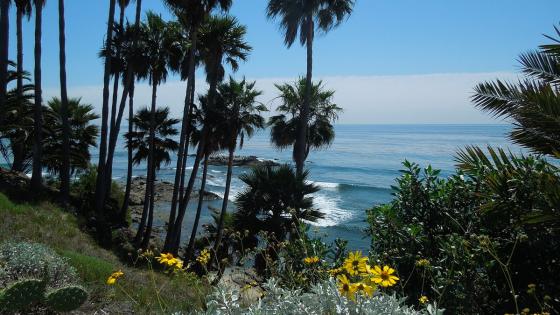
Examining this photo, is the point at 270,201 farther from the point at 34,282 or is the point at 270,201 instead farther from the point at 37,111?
the point at 34,282

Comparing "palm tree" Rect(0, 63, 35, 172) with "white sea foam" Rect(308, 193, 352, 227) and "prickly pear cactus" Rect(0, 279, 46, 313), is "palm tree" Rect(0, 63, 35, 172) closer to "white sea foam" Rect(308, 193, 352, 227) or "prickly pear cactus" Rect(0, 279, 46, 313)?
"prickly pear cactus" Rect(0, 279, 46, 313)

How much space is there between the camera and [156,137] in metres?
22.2

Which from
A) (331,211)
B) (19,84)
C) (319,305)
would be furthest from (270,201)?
(331,211)

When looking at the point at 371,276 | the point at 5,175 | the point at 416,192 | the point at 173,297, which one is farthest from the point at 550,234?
the point at 5,175

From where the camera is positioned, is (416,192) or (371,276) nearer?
(371,276)

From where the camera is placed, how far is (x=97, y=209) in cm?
1873

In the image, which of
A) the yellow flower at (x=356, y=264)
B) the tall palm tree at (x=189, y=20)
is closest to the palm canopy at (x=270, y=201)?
the tall palm tree at (x=189, y=20)

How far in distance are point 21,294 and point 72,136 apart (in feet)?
60.8

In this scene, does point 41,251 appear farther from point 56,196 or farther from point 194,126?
point 194,126

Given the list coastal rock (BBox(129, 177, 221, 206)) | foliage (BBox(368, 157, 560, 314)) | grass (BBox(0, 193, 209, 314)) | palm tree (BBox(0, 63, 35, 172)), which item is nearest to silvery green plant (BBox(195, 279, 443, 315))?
Result: grass (BBox(0, 193, 209, 314))

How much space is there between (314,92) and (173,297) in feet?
52.8

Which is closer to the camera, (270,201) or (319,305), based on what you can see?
(319,305)

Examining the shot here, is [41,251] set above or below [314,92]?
below

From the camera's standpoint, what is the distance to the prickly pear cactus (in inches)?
165
